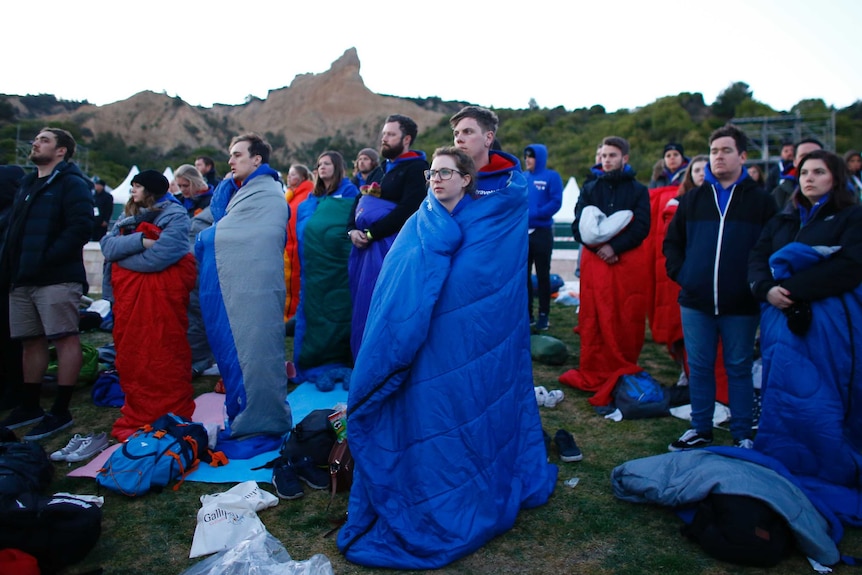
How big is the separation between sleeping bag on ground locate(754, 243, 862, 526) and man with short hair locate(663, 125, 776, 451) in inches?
13.5

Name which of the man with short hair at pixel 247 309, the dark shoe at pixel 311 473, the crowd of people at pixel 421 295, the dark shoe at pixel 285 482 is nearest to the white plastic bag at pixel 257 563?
the crowd of people at pixel 421 295

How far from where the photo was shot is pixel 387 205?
4.77 metres

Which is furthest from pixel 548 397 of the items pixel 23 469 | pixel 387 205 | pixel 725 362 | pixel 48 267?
pixel 48 267

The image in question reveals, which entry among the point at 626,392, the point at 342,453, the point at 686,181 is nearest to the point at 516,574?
the point at 342,453

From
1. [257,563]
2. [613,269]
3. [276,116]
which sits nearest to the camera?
[257,563]

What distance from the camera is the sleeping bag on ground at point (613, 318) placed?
495 centimetres

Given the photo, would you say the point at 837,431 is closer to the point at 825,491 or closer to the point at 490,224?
the point at 825,491

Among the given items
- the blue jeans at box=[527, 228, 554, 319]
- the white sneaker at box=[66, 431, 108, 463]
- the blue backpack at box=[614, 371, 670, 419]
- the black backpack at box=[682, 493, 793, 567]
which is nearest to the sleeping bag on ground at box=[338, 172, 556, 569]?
the black backpack at box=[682, 493, 793, 567]

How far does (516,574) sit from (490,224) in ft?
4.97

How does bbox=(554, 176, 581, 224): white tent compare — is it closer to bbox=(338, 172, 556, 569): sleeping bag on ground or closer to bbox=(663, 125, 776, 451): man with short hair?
bbox=(663, 125, 776, 451): man with short hair

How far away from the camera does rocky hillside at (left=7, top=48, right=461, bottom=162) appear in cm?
5375

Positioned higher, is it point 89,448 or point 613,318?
point 613,318

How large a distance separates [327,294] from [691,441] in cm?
310

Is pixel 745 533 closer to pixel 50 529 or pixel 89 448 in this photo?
pixel 50 529
